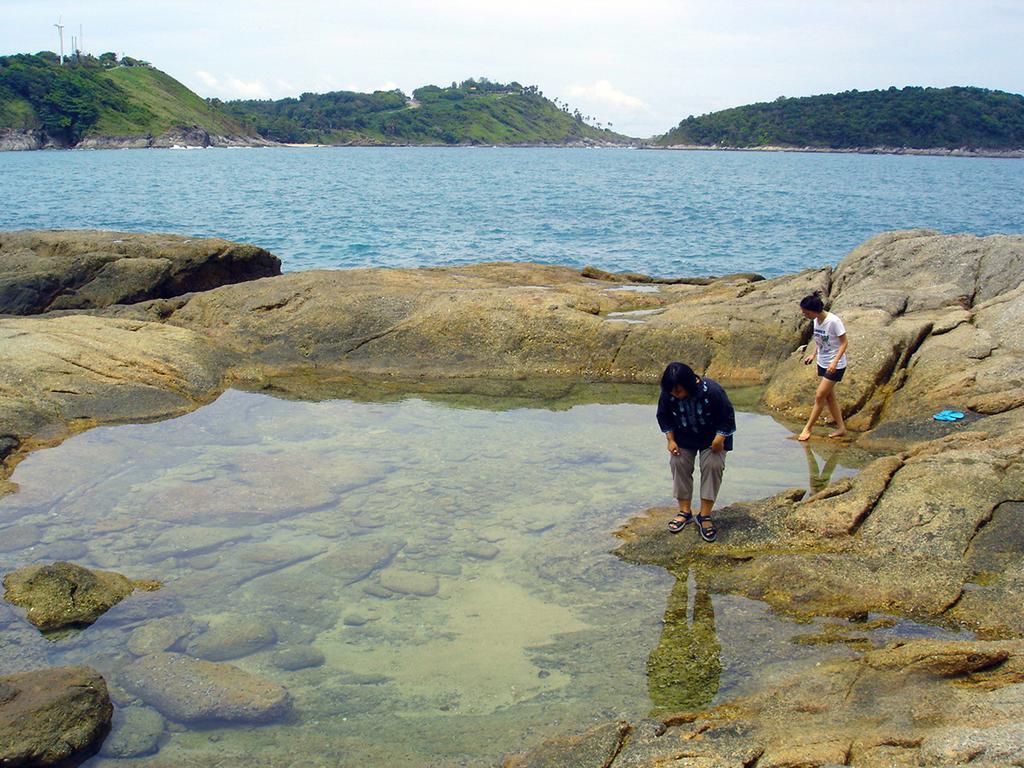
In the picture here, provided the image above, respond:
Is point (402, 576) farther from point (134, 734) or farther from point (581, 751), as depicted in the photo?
point (581, 751)

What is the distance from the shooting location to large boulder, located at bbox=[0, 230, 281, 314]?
18094 millimetres

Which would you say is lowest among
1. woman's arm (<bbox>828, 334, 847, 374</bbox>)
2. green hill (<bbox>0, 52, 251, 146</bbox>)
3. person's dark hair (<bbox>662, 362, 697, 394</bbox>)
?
woman's arm (<bbox>828, 334, 847, 374</bbox>)

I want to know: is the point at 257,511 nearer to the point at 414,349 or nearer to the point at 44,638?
the point at 44,638

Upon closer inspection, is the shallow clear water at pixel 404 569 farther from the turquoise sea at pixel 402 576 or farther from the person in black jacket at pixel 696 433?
the person in black jacket at pixel 696 433

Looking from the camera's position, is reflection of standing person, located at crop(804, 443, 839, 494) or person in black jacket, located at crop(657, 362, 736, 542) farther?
reflection of standing person, located at crop(804, 443, 839, 494)

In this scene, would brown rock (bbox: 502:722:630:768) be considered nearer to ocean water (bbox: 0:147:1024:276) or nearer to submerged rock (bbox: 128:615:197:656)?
submerged rock (bbox: 128:615:197:656)

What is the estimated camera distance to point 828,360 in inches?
503

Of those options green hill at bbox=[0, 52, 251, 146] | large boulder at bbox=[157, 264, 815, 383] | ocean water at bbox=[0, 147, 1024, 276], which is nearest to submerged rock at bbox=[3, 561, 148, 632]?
large boulder at bbox=[157, 264, 815, 383]

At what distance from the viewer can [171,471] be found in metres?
11.3

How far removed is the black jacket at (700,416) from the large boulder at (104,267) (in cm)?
1369

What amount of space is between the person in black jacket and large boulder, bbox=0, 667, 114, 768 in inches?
202

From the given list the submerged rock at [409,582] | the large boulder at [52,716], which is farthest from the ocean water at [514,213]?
the large boulder at [52,716]

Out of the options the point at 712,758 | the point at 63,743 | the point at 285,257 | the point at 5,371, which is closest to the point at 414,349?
the point at 5,371

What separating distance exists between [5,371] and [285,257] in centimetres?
2174
